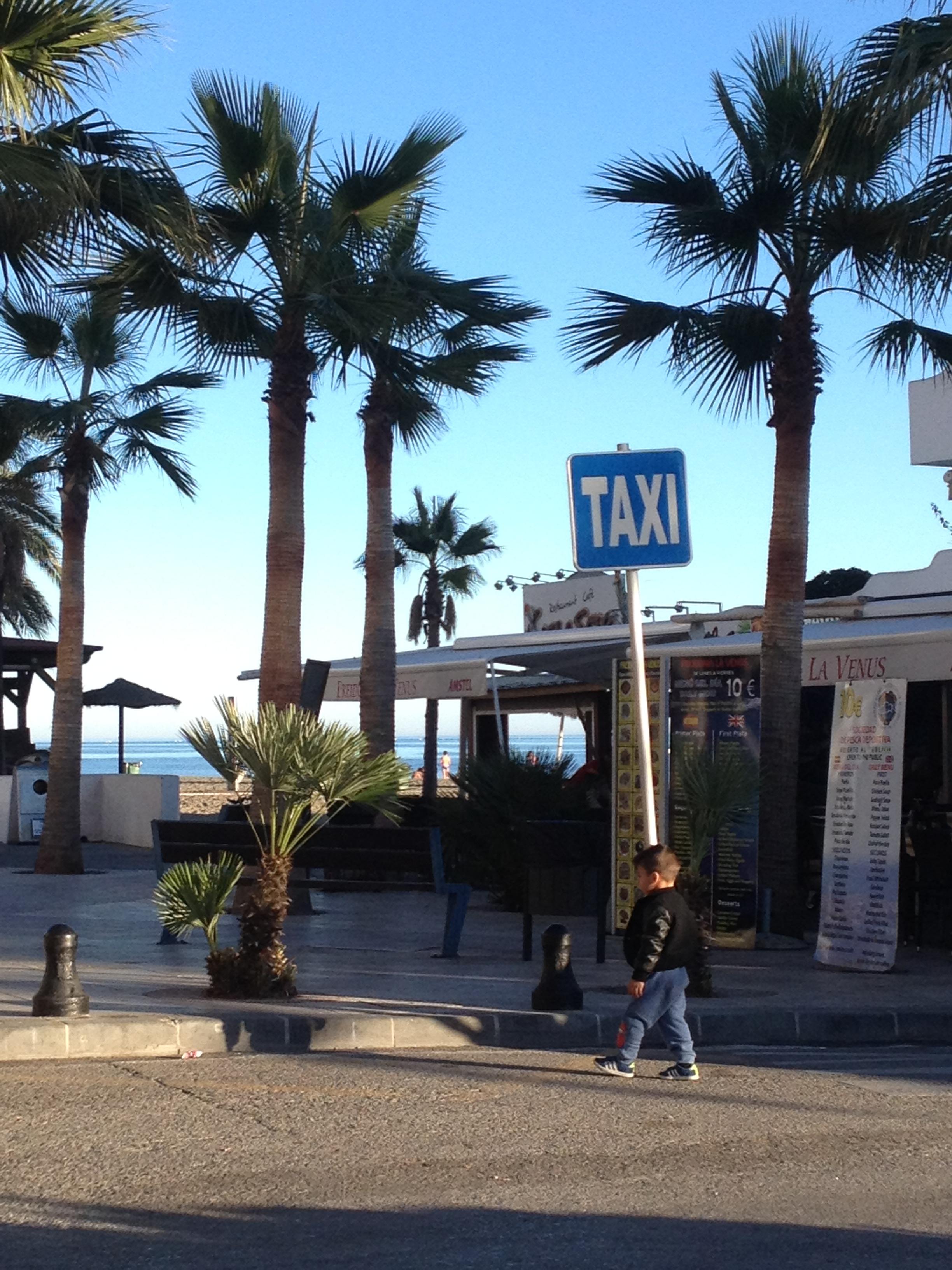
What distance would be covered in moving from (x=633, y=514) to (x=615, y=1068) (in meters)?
3.15

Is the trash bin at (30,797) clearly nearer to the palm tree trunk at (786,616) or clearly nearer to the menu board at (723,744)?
the menu board at (723,744)

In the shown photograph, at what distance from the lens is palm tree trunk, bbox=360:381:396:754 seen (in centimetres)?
1953

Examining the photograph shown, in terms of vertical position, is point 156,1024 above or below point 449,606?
below

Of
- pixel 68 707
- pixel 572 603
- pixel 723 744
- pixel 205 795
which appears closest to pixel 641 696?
pixel 723 744

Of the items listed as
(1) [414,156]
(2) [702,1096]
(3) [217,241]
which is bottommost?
(2) [702,1096]

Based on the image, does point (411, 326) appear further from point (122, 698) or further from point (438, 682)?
point (122, 698)

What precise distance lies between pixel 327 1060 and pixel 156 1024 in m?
0.97

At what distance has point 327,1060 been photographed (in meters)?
8.18

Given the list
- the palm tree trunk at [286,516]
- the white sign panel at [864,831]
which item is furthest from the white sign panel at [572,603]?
the white sign panel at [864,831]

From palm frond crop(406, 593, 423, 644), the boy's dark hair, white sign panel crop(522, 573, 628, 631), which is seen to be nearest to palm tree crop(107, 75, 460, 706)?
the boy's dark hair

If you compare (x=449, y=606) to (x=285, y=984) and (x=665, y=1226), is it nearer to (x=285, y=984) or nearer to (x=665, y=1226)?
(x=285, y=984)

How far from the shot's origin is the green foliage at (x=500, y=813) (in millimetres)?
15711

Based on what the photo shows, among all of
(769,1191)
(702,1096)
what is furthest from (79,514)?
(769,1191)

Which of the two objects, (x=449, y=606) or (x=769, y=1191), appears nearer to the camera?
(x=769, y=1191)
